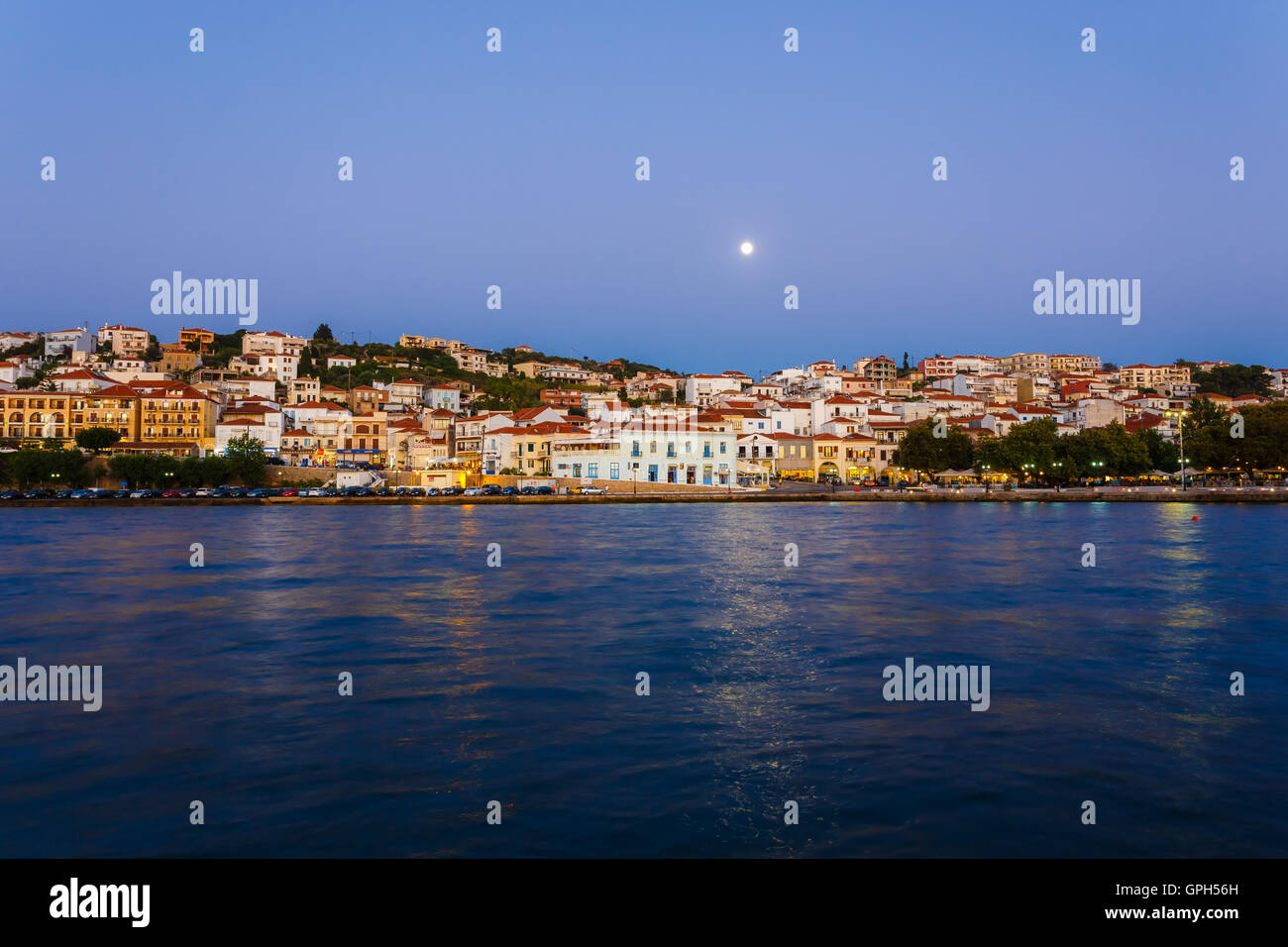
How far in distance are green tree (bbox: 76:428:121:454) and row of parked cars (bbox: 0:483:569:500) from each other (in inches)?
226

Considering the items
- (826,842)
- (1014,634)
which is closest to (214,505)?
(1014,634)

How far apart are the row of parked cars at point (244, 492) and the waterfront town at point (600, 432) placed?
2201mm

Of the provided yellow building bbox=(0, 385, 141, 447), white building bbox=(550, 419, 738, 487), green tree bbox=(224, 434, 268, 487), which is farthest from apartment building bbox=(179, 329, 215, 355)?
white building bbox=(550, 419, 738, 487)

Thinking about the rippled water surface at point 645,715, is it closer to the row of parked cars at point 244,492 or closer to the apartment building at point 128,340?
the row of parked cars at point 244,492

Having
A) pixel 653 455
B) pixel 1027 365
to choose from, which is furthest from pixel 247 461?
pixel 1027 365

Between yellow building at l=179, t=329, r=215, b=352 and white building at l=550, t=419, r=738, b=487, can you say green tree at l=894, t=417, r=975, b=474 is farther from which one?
yellow building at l=179, t=329, r=215, b=352

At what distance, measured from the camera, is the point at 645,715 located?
8539 mm

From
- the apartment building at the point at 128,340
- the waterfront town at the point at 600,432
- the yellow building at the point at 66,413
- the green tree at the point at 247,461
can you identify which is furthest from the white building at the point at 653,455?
the apartment building at the point at 128,340

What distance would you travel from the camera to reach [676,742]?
7.64 metres

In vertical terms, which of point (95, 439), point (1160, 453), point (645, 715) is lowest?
point (645, 715)

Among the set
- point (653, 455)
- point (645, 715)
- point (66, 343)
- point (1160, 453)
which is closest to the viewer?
point (645, 715)

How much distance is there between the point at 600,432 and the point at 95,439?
3692 cm

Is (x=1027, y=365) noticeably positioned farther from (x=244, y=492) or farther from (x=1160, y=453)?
(x=244, y=492)

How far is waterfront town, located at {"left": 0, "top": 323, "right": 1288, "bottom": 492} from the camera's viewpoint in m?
59.7
